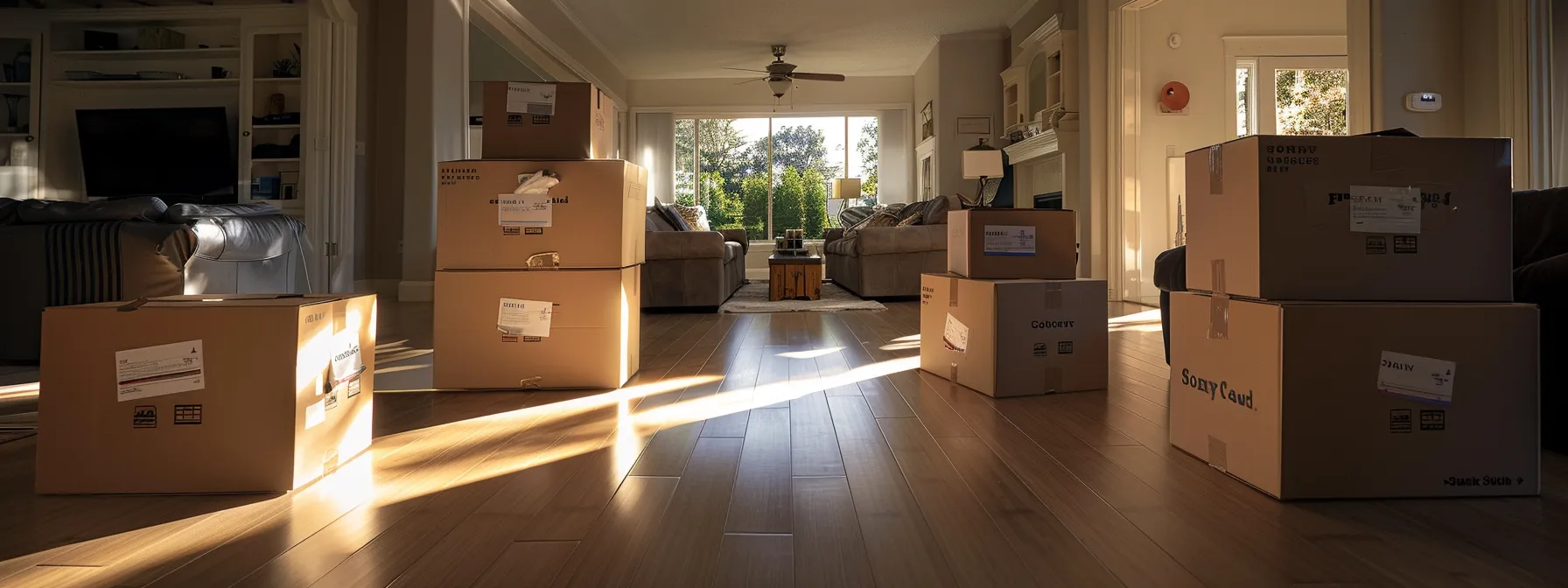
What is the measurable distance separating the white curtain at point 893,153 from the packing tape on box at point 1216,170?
9726 millimetres

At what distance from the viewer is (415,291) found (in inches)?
255

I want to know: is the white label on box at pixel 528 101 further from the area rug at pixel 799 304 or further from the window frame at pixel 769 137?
the window frame at pixel 769 137

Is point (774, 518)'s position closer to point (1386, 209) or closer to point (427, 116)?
point (1386, 209)

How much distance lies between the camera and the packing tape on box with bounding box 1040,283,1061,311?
8.38ft

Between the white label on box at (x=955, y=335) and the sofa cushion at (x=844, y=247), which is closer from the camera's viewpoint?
the white label on box at (x=955, y=335)

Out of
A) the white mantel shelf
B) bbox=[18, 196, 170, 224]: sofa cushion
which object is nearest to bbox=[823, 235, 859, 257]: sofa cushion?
the white mantel shelf

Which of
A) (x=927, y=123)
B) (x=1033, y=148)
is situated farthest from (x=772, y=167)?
(x=1033, y=148)

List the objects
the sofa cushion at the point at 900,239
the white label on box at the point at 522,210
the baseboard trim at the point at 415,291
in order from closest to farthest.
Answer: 1. the white label on box at the point at 522,210
2. the baseboard trim at the point at 415,291
3. the sofa cushion at the point at 900,239

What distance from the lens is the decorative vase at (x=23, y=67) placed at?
692cm

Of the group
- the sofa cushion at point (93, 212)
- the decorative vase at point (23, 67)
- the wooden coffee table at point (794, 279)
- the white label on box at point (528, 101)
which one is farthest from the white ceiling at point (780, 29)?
the white label on box at point (528, 101)

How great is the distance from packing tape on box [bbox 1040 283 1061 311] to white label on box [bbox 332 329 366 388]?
6.14 ft

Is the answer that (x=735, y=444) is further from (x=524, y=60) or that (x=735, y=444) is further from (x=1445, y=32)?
(x=524, y=60)

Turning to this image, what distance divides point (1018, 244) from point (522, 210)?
5.28ft

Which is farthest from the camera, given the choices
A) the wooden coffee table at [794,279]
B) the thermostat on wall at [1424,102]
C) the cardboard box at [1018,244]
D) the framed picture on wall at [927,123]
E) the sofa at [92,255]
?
the framed picture on wall at [927,123]
